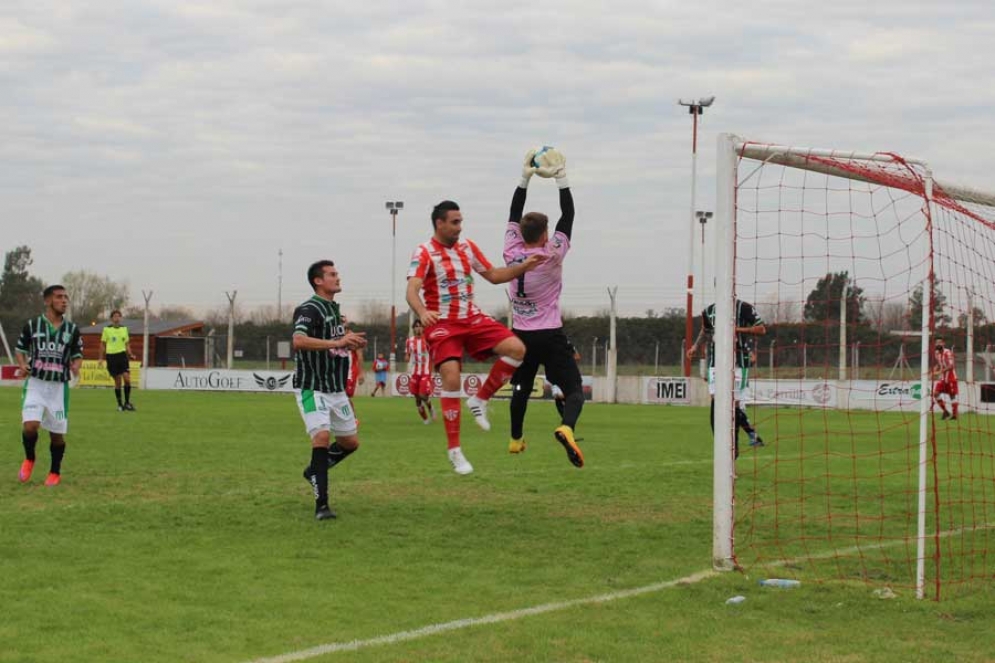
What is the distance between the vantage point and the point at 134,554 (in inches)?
336

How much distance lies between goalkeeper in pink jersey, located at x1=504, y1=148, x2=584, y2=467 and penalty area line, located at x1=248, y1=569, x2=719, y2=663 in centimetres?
234

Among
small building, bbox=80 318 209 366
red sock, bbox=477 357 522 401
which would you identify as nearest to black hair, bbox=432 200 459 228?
red sock, bbox=477 357 522 401

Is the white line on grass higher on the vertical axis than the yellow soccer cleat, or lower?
lower

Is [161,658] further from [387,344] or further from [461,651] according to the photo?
[387,344]

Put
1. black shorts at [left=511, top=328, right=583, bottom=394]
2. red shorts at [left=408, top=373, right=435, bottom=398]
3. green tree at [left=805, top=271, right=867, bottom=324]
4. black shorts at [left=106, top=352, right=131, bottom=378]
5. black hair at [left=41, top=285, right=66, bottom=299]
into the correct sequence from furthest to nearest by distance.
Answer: black shorts at [left=106, top=352, right=131, bottom=378] < red shorts at [left=408, top=373, right=435, bottom=398] < black hair at [left=41, top=285, right=66, bottom=299] < green tree at [left=805, top=271, right=867, bottom=324] < black shorts at [left=511, top=328, right=583, bottom=394]

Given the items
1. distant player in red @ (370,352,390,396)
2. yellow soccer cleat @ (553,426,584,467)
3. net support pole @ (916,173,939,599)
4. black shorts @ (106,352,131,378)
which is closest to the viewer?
net support pole @ (916,173,939,599)

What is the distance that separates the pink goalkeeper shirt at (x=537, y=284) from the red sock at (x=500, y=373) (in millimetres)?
467

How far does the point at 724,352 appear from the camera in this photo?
27.6ft

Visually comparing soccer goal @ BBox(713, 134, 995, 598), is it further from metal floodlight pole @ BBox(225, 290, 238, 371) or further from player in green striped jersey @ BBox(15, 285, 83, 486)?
metal floodlight pole @ BBox(225, 290, 238, 371)

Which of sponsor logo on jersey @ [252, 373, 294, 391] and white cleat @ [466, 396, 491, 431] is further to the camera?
sponsor logo on jersey @ [252, 373, 294, 391]

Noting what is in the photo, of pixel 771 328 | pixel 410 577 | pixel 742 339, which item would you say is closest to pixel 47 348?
pixel 410 577

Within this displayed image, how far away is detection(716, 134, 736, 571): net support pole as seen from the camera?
8.27 meters

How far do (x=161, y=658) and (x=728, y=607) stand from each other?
327 centimetres

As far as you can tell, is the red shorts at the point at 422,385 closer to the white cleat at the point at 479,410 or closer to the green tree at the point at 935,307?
the white cleat at the point at 479,410
